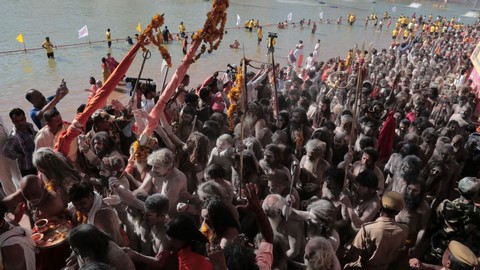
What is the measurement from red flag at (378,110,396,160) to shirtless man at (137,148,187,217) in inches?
134

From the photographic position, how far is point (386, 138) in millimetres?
5547

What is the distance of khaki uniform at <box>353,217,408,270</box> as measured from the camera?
3131 millimetres

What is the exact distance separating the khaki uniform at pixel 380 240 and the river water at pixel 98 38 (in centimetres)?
219

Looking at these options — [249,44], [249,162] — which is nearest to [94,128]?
[249,162]

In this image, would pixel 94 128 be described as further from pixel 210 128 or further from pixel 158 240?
pixel 158 240

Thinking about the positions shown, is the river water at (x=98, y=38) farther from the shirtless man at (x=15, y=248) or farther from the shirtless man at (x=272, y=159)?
the shirtless man at (x=15, y=248)

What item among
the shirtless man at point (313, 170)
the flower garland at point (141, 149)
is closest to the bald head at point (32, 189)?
the flower garland at point (141, 149)

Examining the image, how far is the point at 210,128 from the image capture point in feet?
16.9

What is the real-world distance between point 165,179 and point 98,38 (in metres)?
22.8

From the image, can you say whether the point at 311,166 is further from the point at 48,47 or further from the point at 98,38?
the point at 98,38

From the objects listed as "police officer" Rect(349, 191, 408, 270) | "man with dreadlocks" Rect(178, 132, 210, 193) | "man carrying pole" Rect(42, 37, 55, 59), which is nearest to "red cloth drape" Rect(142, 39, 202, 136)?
"man with dreadlocks" Rect(178, 132, 210, 193)

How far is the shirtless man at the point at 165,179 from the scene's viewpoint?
3.46m

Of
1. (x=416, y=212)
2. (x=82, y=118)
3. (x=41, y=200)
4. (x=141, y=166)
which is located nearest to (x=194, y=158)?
(x=141, y=166)

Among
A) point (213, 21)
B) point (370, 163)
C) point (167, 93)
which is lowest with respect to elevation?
point (370, 163)
